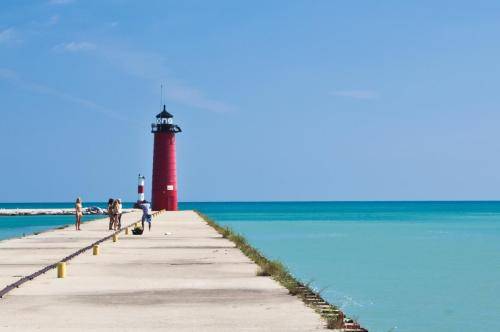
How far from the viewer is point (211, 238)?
117ft

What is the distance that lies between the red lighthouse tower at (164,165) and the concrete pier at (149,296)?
157ft

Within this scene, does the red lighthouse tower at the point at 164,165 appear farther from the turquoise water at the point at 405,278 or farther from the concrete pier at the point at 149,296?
the concrete pier at the point at 149,296

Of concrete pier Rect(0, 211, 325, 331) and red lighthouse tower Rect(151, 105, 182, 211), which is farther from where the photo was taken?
red lighthouse tower Rect(151, 105, 182, 211)

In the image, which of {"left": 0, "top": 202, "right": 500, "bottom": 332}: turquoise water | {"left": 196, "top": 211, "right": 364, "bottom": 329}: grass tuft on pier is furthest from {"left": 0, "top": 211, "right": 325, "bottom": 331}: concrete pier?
{"left": 0, "top": 202, "right": 500, "bottom": 332}: turquoise water

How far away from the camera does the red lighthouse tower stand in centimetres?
7512

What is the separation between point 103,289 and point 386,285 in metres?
15.1

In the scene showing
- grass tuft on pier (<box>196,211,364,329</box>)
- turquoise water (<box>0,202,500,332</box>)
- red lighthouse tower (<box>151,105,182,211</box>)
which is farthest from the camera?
red lighthouse tower (<box>151,105,182,211</box>)

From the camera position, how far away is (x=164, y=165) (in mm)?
75250

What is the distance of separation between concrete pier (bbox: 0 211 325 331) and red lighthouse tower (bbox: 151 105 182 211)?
47.8m

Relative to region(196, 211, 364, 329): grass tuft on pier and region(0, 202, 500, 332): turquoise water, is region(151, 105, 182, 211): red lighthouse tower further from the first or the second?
region(196, 211, 364, 329): grass tuft on pier

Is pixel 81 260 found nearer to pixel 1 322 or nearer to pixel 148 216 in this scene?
pixel 1 322

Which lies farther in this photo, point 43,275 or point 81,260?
point 81,260

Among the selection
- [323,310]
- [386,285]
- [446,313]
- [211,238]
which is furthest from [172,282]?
[211,238]

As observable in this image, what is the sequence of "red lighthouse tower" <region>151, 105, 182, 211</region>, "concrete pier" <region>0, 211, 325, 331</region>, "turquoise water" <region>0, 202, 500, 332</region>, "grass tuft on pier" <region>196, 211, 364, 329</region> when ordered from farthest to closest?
"red lighthouse tower" <region>151, 105, 182, 211</region>
"turquoise water" <region>0, 202, 500, 332</region>
"grass tuft on pier" <region>196, 211, 364, 329</region>
"concrete pier" <region>0, 211, 325, 331</region>
